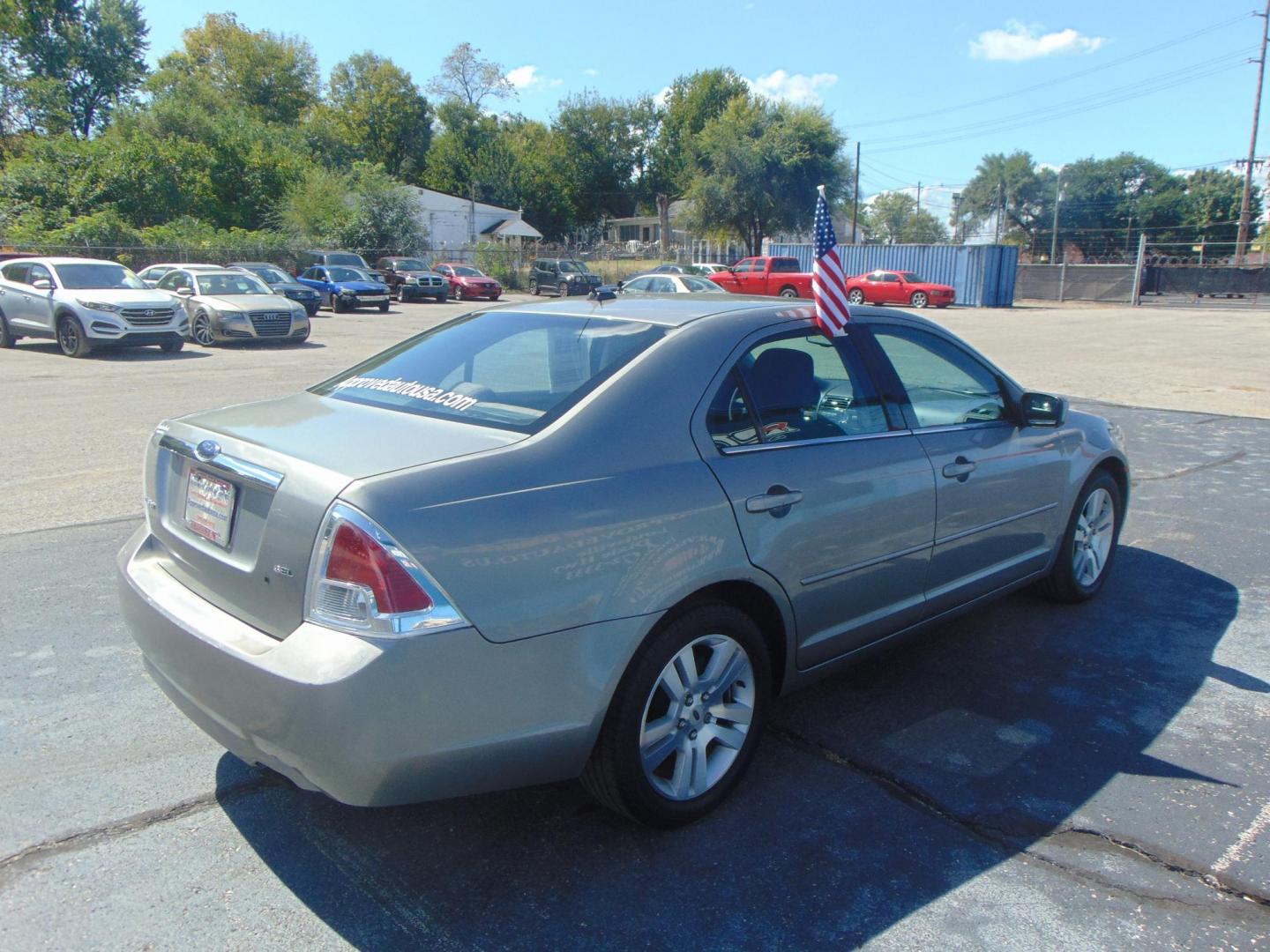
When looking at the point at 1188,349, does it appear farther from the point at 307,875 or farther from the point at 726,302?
the point at 307,875

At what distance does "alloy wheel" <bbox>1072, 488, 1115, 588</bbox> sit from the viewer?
190 inches

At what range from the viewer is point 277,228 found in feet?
156

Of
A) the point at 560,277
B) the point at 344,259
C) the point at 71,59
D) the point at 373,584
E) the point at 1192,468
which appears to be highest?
the point at 71,59

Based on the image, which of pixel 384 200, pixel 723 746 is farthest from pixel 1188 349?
pixel 384 200

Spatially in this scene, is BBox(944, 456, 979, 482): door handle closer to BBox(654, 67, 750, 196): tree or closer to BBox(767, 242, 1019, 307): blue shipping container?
BBox(767, 242, 1019, 307): blue shipping container

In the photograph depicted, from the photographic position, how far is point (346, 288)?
29.3m

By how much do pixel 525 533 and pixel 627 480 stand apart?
39 cm

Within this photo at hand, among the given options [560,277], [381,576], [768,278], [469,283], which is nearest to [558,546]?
[381,576]

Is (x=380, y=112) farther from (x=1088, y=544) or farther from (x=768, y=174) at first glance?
(x=1088, y=544)

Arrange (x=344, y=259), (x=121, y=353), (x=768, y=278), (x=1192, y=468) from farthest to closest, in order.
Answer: (x=768, y=278)
(x=344, y=259)
(x=121, y=353)
(x=1192, y=468)

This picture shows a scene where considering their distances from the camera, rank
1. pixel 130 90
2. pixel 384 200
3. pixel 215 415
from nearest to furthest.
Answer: pixel 215 415
pixel 384 200
pixel 130 90

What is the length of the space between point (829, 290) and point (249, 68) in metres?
85.3

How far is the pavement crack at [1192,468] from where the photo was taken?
791 cm

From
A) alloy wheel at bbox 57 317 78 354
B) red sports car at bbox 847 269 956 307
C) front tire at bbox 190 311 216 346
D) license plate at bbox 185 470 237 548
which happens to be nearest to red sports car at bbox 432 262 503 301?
red sports car at bbox 847 269 956 307
